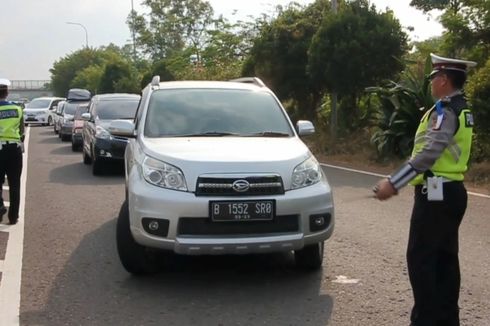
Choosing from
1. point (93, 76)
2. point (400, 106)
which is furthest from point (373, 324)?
point (93, 76)

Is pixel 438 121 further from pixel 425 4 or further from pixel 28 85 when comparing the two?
pixel 28 85

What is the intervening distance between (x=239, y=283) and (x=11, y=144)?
3947 millimetres

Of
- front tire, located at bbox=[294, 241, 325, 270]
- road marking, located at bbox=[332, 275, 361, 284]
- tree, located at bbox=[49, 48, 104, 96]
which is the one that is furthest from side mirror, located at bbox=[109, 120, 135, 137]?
tree, located at bbox=[49, 48, 104, 96]

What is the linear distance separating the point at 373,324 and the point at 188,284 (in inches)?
67.6

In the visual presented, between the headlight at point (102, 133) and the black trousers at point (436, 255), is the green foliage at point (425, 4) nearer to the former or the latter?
the headlight at point (102, 133)

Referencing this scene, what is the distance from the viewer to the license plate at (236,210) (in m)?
5.29

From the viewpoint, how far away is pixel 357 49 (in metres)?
16.5

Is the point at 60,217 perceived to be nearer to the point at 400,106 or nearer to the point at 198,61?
the point at 400,106

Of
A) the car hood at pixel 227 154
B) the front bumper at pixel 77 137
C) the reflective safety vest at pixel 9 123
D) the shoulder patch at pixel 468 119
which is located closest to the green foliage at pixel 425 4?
the front bumper at pixel 77 137

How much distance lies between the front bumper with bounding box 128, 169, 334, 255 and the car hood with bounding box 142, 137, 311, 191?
0.64ft

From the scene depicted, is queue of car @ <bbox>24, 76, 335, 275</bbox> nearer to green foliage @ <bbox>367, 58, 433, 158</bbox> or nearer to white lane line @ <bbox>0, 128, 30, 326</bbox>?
white lane line @ <bbox>0, 128, 30, 326</bbox>

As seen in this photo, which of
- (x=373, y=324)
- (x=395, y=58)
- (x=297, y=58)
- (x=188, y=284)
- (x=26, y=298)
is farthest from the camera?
(x=297, y=58)

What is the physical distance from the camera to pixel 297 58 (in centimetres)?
1948

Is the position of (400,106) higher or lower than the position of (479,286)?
higher
